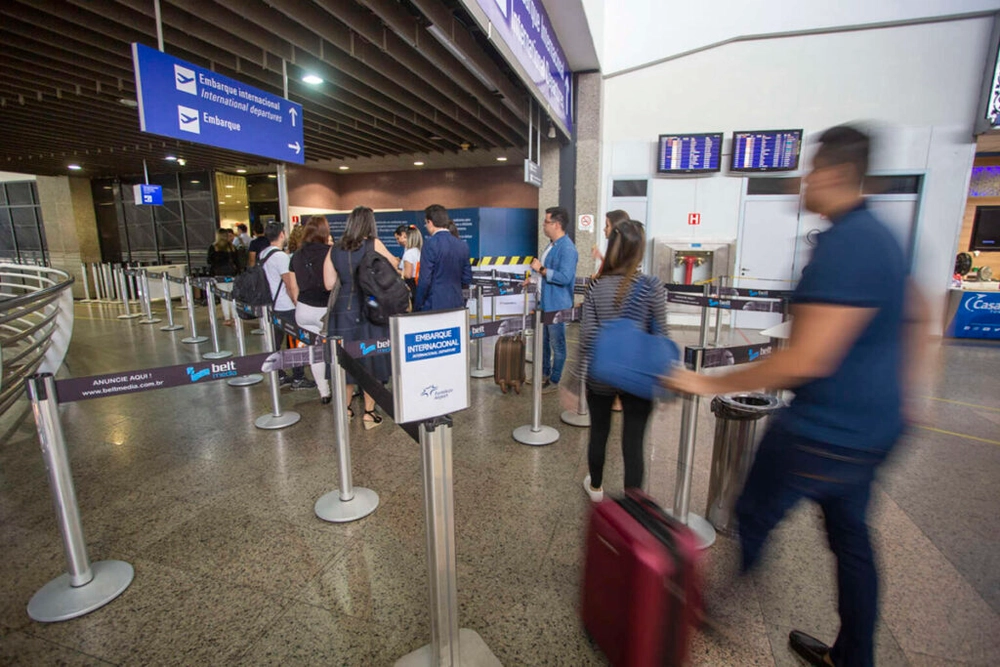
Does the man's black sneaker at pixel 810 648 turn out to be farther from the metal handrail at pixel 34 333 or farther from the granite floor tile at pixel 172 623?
the metal handrail at pixel 34 333

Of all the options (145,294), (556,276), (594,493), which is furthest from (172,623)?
(145,294)

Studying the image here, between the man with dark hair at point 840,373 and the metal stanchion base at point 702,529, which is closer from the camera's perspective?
the man with dark hair at point 840,373

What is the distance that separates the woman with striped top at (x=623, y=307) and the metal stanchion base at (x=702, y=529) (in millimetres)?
432

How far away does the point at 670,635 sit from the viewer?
4.80ft

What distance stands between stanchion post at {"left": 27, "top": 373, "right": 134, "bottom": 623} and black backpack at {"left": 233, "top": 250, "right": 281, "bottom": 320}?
295 cm

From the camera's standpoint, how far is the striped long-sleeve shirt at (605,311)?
2436 millimetres

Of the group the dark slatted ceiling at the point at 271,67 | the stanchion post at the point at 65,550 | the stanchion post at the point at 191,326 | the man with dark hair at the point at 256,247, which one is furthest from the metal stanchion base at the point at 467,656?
the stanchion post at the point at 191,326

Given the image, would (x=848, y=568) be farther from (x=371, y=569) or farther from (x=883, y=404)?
(x=371, y=569)

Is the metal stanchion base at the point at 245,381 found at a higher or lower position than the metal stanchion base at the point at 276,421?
higher

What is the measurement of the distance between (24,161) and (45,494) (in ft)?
47.0

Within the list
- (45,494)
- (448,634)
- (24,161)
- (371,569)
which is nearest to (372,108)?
(45,494)

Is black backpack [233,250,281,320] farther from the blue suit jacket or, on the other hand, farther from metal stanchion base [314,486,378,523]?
metal stanchion base [314,486,378,523]

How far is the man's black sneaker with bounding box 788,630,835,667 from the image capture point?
1.82m

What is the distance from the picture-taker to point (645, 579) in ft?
4.68
